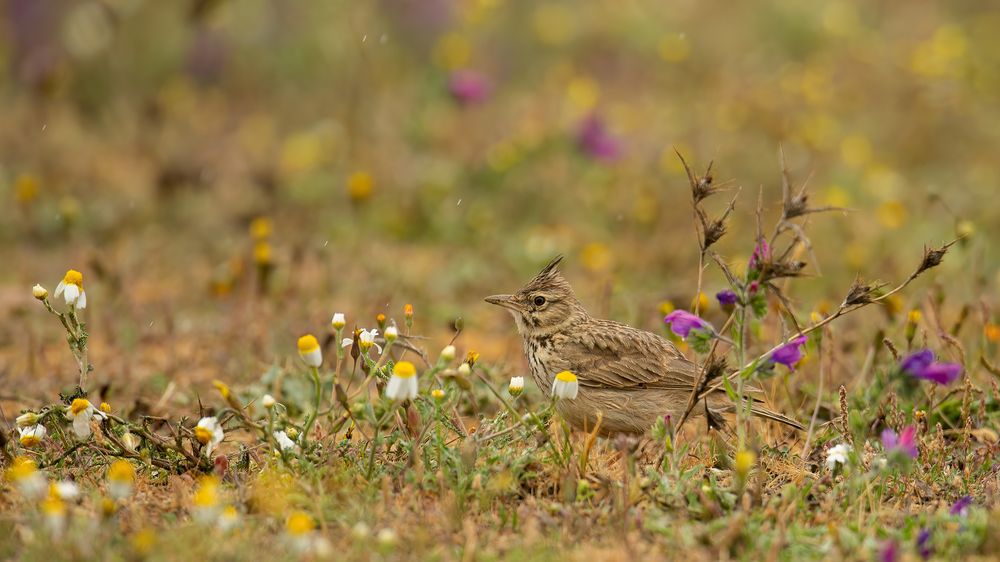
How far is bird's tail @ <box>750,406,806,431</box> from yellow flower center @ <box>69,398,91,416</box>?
102 inches

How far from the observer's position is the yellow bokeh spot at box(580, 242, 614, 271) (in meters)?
8.11

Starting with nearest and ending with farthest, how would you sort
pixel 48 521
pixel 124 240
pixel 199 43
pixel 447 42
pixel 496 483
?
pixel 48 521
pixel 496 483
pixel 124 240
pixel 447 42
pixel 199 43

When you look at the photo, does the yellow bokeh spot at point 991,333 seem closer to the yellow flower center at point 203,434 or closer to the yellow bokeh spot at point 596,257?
the yellow bokeh spot at point 596,257

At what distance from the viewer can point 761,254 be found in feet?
12.5

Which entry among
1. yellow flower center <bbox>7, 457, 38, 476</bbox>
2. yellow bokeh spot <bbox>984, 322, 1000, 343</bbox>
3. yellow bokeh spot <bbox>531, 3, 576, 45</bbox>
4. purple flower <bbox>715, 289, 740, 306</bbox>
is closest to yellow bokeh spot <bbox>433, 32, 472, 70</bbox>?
yellow bokeh spot <bbox>531, 3, 576, 45</bbox>

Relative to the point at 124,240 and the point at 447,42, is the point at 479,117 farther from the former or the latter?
the point at 124,240

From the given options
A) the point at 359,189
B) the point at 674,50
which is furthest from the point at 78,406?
the point at 674,50

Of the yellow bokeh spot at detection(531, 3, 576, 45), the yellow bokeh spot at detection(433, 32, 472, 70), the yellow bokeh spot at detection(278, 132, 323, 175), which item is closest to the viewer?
the yellow bokeh spot at detection(278, 132, 323, 175)

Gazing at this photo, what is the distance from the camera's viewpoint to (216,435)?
4.06 meters

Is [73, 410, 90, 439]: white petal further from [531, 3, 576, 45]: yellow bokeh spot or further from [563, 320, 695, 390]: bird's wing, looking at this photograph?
[531, 3, 576, 45]: yellow bokeh spot

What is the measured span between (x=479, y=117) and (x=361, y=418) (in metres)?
7.06

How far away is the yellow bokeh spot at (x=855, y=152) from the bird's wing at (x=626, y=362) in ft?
17.8

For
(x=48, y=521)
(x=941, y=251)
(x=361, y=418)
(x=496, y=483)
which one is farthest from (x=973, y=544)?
(x=48, y=521)

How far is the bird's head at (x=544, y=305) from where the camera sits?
17.9 feet
